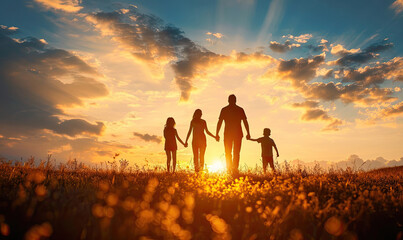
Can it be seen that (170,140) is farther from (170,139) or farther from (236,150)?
(236,150)

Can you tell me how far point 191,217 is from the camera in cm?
442

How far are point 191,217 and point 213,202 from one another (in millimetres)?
1080

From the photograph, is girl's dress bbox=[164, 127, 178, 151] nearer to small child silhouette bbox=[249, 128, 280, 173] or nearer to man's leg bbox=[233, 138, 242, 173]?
man's leg bbox=[233, 138, 242, 173]

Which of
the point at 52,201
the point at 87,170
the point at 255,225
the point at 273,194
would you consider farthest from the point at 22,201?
the point at 87,170

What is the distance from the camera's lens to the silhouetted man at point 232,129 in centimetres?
1169

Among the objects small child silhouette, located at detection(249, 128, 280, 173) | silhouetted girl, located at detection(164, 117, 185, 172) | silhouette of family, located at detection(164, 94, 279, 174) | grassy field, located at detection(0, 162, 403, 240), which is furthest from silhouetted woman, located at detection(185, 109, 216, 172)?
grassy field, located at detection(0, 162, 403, 240)

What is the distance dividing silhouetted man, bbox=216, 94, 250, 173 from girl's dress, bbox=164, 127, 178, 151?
2621mm

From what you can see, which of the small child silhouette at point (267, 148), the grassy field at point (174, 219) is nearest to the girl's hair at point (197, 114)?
the small child silhouette at point (267, 148)

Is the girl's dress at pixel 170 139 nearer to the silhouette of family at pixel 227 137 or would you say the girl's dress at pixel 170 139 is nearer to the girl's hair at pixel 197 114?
the silhouette of family at pixel 227 137

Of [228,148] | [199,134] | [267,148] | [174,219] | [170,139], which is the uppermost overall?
[199,134]

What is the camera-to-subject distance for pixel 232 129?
11.8 m

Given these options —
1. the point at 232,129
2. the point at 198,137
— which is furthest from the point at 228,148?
the point at 198,137

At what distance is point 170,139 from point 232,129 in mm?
3244

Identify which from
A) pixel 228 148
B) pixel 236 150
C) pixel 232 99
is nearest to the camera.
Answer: pixel 236 150
